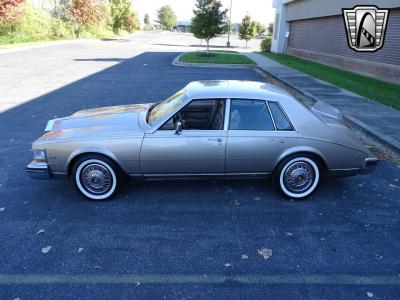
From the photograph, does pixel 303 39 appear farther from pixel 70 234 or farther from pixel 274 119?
pixel 70 234

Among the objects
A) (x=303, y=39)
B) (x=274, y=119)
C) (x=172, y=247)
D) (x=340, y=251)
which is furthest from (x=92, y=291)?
(x=303, y=39)

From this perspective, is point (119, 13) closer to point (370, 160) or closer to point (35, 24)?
point (35, 24)

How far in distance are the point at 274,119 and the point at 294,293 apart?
221 centimetres

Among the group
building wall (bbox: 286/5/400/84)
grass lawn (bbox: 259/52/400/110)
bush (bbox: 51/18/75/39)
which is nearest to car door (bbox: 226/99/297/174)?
grass lawn (bbox: 259/52/400/110)

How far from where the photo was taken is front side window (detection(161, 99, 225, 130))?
4.41m

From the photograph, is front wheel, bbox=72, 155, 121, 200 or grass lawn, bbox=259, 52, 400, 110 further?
grass lawn, bbox=259, 52, 400, 110

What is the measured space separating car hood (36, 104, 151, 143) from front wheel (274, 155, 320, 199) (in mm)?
1950

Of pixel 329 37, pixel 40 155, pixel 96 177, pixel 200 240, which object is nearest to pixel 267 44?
pixel 329 37

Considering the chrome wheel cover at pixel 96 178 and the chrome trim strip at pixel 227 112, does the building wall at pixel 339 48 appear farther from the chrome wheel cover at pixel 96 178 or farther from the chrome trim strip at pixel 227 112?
the chrome wheel cover at pixel 96 178

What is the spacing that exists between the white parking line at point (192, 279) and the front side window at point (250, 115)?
6.33 feet

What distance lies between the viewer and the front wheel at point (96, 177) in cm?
433

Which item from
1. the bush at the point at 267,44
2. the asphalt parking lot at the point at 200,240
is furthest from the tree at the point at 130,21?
the asphalt parking lot at the point at 200,240

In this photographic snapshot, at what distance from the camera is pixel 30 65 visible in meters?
18.4

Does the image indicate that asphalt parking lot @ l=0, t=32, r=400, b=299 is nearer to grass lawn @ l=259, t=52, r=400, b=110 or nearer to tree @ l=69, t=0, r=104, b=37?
grass lawn @ l=259, t=52, r=400, b=110
